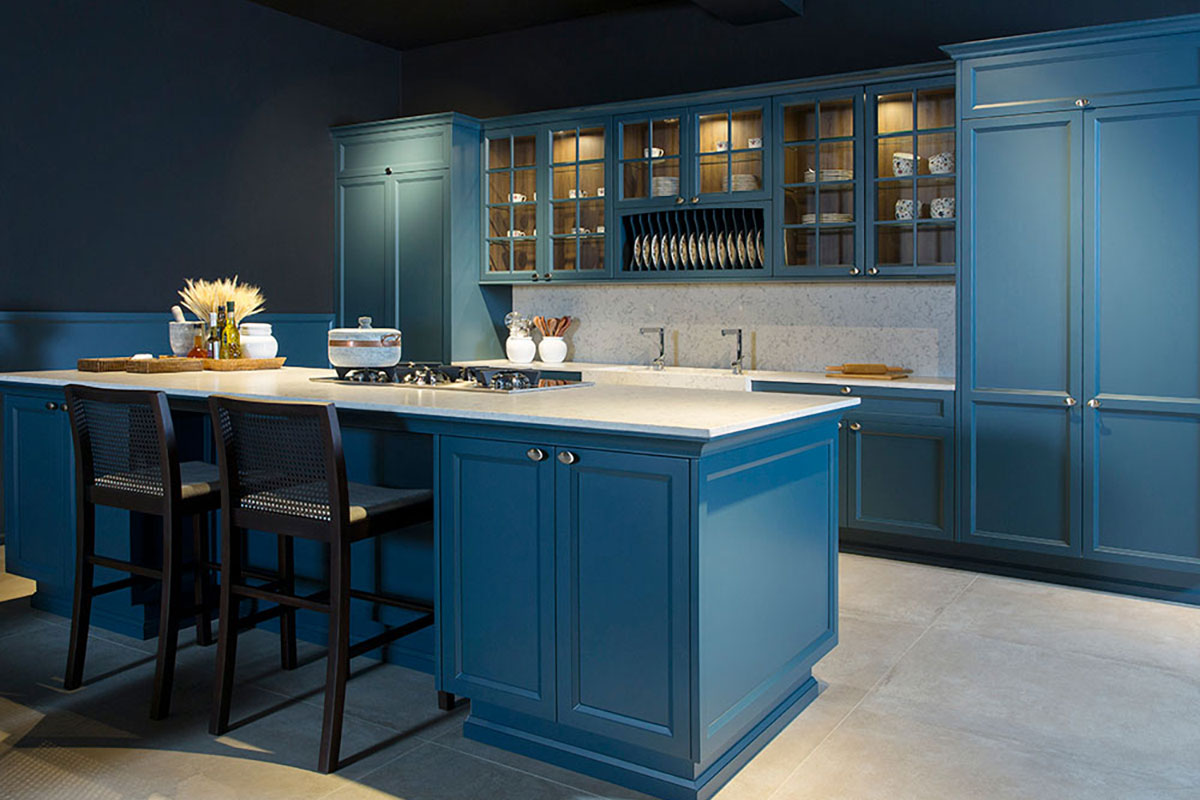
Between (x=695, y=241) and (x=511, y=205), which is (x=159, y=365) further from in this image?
(x=695, y=241)

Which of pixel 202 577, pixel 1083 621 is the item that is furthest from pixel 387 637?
pixel 1083 621

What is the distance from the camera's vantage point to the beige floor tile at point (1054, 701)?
2.70m

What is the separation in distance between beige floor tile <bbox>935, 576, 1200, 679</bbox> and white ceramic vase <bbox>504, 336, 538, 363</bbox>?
313 centimetres

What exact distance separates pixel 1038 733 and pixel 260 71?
5.64 m

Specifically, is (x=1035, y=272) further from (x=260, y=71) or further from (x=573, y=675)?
(x=260, y=71)

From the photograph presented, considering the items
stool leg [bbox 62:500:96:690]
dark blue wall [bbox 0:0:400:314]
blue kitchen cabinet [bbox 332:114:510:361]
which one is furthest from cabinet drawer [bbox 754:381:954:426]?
dark blue wall [bbox 0:0:400:314]

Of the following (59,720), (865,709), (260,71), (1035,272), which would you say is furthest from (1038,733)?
(260,71)

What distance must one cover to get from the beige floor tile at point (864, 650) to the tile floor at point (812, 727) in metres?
0.01

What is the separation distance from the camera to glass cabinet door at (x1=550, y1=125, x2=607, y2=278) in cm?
583

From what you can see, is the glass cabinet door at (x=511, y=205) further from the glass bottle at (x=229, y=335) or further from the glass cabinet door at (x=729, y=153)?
the glass bottle at (x=229, y=335)

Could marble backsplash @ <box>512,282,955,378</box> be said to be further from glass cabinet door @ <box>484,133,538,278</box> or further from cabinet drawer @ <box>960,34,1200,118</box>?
cabinet drawer @ <box>960,34,1200,118</box>

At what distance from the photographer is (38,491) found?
149 inches

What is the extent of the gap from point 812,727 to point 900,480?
212cm

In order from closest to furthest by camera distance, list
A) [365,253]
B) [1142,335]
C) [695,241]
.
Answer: [1142,335]
[695,241]
[365,253]
